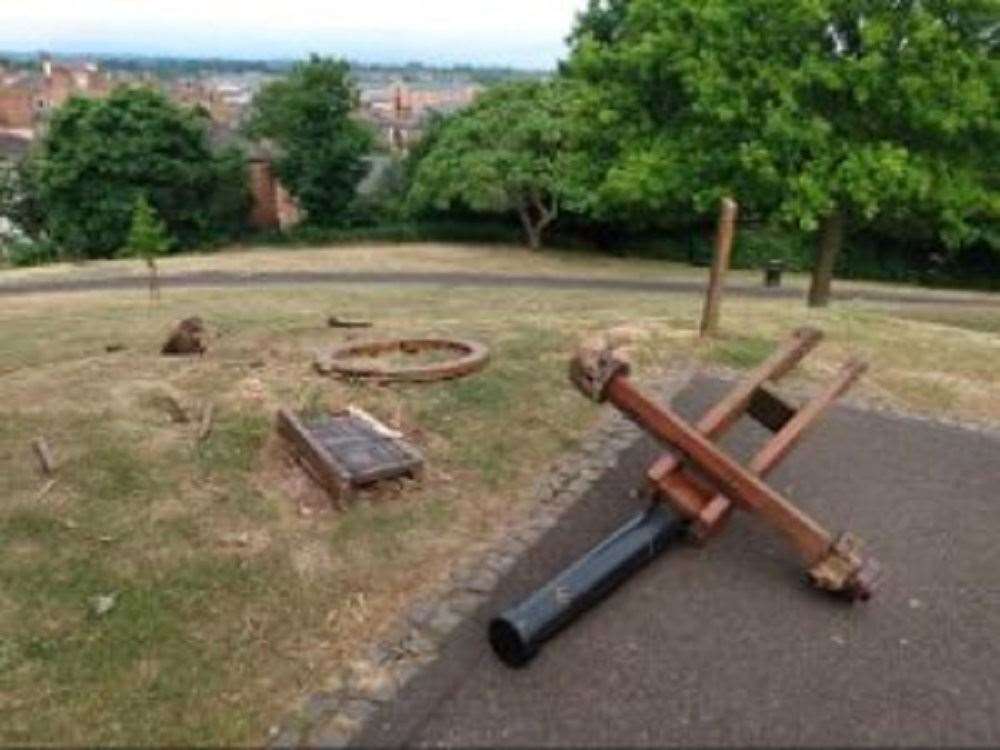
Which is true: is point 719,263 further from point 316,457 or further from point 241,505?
point 241,505

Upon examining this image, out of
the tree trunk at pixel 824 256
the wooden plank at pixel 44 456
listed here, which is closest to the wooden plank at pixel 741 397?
the wooden plank at pixel 44 456

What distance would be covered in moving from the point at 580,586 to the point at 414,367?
439 cm

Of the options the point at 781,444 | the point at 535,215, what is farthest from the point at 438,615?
the point at 535,215

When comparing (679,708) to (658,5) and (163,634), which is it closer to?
(163,634)

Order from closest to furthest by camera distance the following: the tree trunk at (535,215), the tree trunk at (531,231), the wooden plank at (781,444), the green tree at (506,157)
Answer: the wooden plank at (781,444) < the green tree at (506,157) < the tree trunk at (535,215) < the tree trunk at (531,231)

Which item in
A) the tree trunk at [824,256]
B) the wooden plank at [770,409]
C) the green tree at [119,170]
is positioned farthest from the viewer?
the green tree at [119,170]

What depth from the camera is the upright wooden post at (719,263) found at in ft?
37.9

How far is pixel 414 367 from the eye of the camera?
393 inches

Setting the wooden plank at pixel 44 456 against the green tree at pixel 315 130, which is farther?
the green tree at pixel 315 130

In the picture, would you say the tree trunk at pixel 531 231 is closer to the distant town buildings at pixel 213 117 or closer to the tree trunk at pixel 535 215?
the tree trunk at pixel 535 215

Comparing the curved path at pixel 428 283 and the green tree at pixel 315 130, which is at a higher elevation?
the green tree at pixel 315 130

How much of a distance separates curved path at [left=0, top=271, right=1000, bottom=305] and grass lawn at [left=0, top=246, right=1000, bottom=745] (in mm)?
16822

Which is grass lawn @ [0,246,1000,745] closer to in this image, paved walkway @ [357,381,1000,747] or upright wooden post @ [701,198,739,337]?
upright wooden post @ [701,198,739,337]

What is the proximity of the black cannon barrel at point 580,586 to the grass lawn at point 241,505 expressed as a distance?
2.79ft
